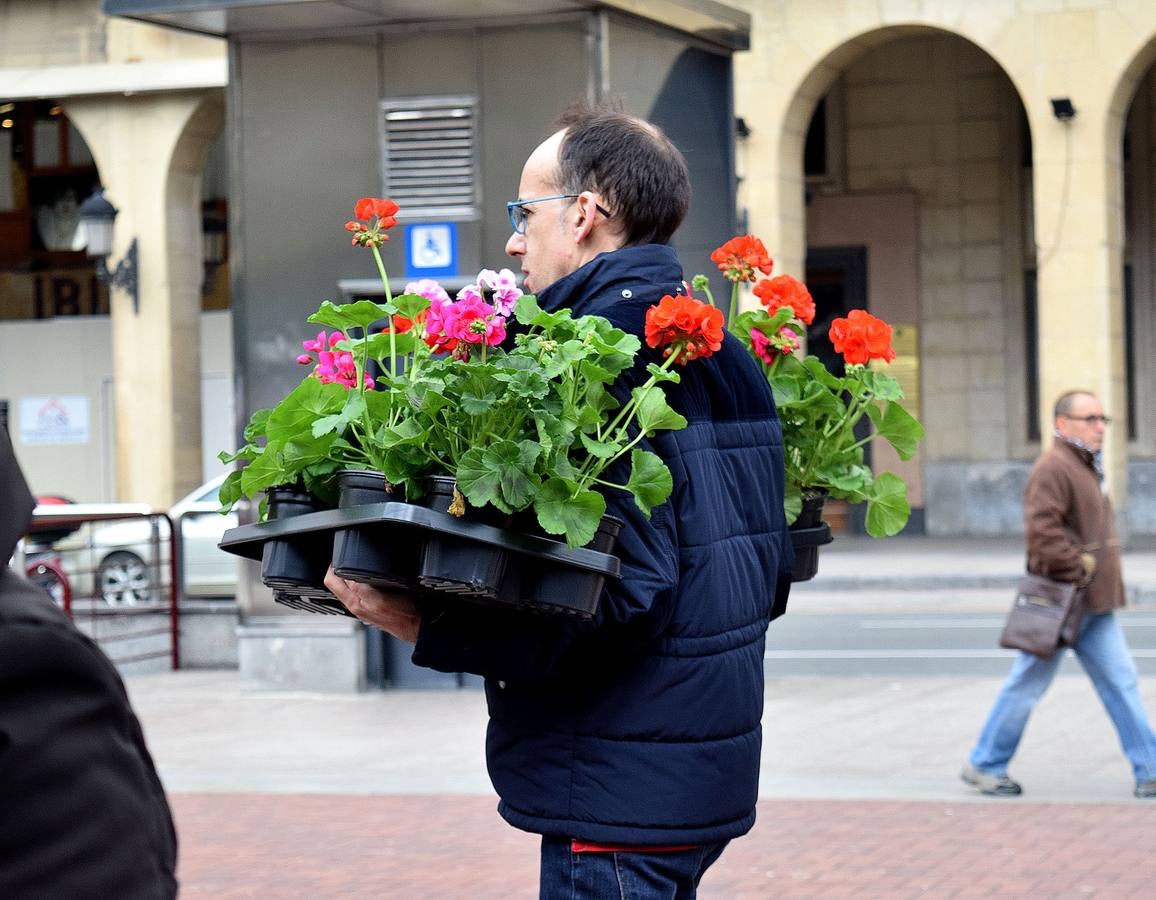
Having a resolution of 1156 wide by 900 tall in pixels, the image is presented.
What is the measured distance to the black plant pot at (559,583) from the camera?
2771 mm

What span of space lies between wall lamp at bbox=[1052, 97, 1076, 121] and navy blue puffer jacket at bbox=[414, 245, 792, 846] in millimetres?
19318

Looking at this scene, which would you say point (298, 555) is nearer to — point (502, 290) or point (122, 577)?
point (502, 290)

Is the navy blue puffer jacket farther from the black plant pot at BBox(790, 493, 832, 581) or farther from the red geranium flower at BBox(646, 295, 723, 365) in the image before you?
the black plant pot at BBox(790, 493, 832, 581)

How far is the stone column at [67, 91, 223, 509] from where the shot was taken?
23781 millimetres

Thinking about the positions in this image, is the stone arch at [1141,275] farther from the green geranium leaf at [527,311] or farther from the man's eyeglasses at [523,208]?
the green geranium leaf at [527,311]

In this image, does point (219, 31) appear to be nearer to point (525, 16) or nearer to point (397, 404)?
point (525, 16)

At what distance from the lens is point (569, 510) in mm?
2791

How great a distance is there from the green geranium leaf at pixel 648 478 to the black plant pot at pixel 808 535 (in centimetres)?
91

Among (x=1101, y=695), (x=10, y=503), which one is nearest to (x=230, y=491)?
(x=10, y=503)

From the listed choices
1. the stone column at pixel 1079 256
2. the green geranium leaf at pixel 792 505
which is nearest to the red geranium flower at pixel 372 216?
the green geranium leaf at pixel 792 505

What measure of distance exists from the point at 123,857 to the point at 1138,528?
81.9 ft

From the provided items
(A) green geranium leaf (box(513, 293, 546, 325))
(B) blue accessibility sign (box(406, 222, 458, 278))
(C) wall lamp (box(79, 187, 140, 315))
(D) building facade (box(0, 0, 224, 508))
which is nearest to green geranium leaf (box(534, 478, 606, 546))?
(A) green geranium leaf (box(513, 293, 546, 325))

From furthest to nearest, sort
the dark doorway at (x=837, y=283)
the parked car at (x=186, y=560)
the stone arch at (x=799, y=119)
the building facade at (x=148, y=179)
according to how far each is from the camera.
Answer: the dark doorway at (x=837, y=283) → the building facade at (x=148, y=179) → the stone arch at (x=799, y=119) → the parked car at (x=186, y=560)

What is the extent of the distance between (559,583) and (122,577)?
16291mm
